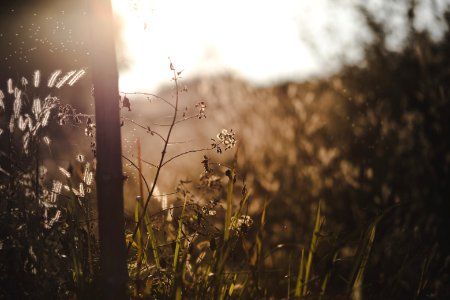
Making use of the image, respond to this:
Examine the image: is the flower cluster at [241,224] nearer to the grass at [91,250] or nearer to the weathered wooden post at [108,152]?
the grass at [91,250]

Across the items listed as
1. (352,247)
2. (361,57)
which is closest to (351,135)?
(361,57)

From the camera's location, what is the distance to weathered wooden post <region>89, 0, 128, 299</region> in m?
1.68

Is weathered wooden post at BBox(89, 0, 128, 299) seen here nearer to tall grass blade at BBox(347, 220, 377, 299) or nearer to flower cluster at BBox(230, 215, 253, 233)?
flower cluster at BBox(230, 215, 253, 233)

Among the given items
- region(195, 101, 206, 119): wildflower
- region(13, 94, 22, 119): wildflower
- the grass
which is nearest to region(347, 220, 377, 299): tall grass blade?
the grass

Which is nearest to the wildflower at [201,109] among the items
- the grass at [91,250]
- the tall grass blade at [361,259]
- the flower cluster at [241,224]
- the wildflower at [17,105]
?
the grass at [91,250]

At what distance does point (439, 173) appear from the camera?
4215 millimetres

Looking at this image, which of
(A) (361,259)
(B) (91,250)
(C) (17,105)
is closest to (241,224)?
(A) (361,259)

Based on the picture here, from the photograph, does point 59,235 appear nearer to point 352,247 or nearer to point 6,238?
point 6,238

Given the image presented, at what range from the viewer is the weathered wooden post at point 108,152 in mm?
1676

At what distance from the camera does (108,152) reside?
167cm

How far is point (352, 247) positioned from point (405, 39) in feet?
6.12

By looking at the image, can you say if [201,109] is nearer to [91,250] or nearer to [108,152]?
[108,152]

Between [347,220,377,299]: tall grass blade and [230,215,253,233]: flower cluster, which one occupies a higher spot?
[230,215,253,233]: flower cluster

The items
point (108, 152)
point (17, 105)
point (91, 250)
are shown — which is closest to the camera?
point (108, 152)
